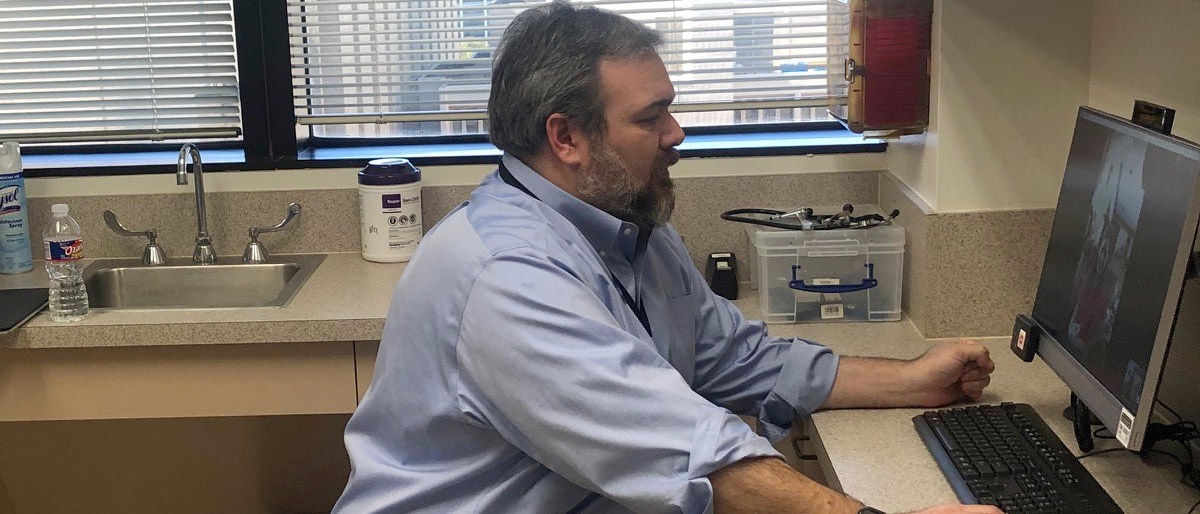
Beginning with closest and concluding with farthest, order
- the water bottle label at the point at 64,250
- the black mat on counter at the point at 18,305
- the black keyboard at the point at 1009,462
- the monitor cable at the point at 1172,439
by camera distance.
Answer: the black keyboard at the point at 1009,462, the monitor cable at the point at 1172,439, the black mat on counter at the point at 18,305, the water bottle label at the point at 64,250

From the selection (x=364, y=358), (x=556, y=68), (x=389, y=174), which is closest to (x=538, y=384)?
(x=556, y=68)

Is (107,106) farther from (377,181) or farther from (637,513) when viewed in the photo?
(637,513)

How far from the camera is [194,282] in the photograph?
2.64 metres

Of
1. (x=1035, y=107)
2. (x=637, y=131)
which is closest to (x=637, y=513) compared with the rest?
(x=637, y=131)

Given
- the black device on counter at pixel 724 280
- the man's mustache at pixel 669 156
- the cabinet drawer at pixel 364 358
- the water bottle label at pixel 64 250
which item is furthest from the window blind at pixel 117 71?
the man's mustache at pixel 669 156

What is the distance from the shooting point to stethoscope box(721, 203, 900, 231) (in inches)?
90.0

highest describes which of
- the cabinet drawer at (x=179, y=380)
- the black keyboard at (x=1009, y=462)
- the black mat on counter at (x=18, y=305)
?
the black mat on counter at (x=18, y=305)

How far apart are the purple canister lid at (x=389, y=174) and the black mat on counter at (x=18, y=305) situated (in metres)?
0.69

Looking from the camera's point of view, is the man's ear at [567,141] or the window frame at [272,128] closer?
the man's ear at [567,141]

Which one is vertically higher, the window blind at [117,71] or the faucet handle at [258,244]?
the window blind at [117,71]

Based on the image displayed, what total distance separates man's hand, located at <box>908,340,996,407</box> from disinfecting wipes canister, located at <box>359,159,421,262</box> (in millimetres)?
1224

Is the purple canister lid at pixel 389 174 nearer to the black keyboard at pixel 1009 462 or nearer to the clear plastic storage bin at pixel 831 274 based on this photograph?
the clear plastic storage bin at pixel 831 274

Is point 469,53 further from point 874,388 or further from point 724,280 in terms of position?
point 874,388

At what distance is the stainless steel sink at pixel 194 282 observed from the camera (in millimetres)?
2631
